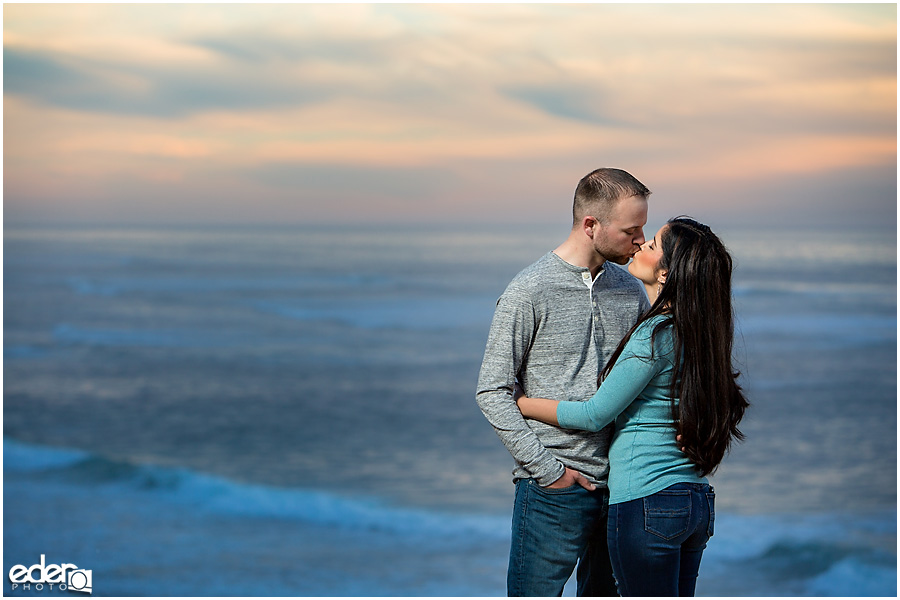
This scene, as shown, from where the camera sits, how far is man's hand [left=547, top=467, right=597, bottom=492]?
226cm

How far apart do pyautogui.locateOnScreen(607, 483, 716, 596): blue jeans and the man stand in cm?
14

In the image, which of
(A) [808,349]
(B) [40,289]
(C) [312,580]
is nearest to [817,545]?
(C) [312,580]

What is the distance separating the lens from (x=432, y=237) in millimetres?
41125

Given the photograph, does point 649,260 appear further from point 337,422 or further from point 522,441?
point 337,422

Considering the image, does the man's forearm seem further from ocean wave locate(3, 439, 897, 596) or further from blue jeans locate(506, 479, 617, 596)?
ocean wave locate(3, 439, 897, 596)

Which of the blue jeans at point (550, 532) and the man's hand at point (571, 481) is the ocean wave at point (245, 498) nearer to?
the blue jeans at point (550, 532)

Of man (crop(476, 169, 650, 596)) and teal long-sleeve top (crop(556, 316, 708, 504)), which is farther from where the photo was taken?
man (crop(476, 169, 650, 596))

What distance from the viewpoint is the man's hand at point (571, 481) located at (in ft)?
7.41

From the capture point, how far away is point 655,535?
214cm

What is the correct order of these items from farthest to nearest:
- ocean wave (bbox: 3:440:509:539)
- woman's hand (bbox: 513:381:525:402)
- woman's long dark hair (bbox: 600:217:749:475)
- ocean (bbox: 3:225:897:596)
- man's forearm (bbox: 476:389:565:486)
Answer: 1. ocean wave (bbox: 3:440:509:539)
2. ocean (bbox: 3:225:897:596)
3. woman's hand (bbox: 513:381:525:402)
4. man's forearm (bbox: 476:389:565:486)
5. woman's long dark hair (bbox: 600:217:749:475)

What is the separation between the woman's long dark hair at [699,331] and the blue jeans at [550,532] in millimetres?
314

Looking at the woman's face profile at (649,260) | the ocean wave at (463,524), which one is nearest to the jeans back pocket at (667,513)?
the woman's face profile at (649,260)

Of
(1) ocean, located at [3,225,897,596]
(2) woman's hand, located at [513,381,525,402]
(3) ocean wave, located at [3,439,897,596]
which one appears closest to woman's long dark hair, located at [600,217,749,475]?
(2) woman's hand, located at [513,381,525,402]

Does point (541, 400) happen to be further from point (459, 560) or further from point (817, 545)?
point (817, 545)
